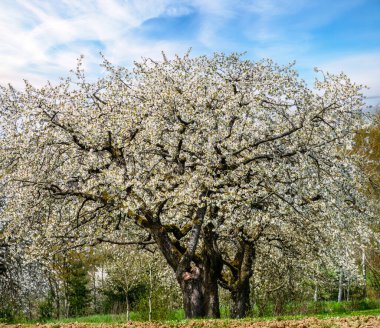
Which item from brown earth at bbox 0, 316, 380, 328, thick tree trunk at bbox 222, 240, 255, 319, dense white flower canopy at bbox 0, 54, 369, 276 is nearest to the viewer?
brown earth at bbox 0, 316, 380, 328

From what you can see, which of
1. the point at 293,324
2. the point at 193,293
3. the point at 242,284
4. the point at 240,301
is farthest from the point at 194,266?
the point at 293,324

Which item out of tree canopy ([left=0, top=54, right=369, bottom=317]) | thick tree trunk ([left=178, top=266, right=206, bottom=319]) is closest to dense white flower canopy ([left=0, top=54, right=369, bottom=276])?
tree canopy ([left=0, top=54, right=369, bottom=317])

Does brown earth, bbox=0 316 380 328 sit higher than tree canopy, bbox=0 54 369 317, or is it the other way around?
tree canopy, bbox=0 54 369 317

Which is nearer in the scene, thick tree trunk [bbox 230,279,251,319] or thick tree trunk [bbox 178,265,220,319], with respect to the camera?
thick tree trunk [bbox 178,265,220,319]

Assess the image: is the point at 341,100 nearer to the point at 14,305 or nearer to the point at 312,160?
the point at 312,160

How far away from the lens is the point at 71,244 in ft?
53.0

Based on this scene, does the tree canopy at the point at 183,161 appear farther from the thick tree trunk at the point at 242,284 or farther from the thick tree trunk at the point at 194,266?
the thick tree trunk at the point at 242,284

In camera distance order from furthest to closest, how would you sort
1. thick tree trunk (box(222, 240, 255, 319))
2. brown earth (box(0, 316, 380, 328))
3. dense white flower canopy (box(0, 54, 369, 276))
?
thick tree trunk (box(222, 240, 255, 319))
dense white flower canopy (box(0, 54, 369, 276))
brown earth (box(0, 316, 380, 328))

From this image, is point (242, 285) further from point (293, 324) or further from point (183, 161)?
point (293, 324)

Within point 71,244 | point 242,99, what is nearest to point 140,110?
point 242,99

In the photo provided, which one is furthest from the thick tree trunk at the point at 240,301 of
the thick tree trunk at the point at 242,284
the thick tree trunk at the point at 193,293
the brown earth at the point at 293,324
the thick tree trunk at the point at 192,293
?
the brown earth at the point at 293,324

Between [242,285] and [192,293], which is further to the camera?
[242,285]

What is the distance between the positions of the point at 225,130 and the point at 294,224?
4.84 m

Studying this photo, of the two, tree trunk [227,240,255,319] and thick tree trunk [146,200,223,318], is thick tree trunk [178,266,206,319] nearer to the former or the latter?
thick tree trunk [146,200,223,318]
